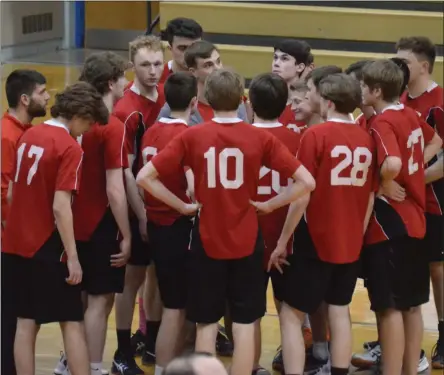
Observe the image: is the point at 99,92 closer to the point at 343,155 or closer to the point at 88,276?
the point at 88,276

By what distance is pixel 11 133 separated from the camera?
4816 mm

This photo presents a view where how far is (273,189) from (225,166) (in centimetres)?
45

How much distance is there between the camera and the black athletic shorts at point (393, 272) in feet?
16.2

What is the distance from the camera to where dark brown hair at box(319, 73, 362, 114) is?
4.70 m

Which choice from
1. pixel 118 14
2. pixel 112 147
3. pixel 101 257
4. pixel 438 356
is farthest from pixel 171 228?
pixel 118 14

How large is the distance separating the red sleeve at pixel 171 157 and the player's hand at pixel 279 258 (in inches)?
26.0

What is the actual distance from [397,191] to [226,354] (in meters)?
1.47

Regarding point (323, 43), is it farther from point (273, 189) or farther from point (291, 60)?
point (273, 189)

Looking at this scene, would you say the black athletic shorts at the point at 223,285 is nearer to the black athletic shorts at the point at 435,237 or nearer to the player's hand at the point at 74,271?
the player's hand at the point at 74,271

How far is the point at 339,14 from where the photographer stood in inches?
453

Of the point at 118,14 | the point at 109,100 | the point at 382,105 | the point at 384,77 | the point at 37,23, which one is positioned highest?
the point at 384,77

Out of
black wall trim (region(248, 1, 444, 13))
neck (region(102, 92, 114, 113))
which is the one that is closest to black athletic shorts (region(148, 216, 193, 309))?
neck (region(102, 92, 114, 113))

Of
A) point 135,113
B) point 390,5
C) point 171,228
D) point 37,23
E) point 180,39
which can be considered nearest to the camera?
point 171,228

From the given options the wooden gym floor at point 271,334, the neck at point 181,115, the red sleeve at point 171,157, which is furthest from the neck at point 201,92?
the wooden gym floor at point 271,334
